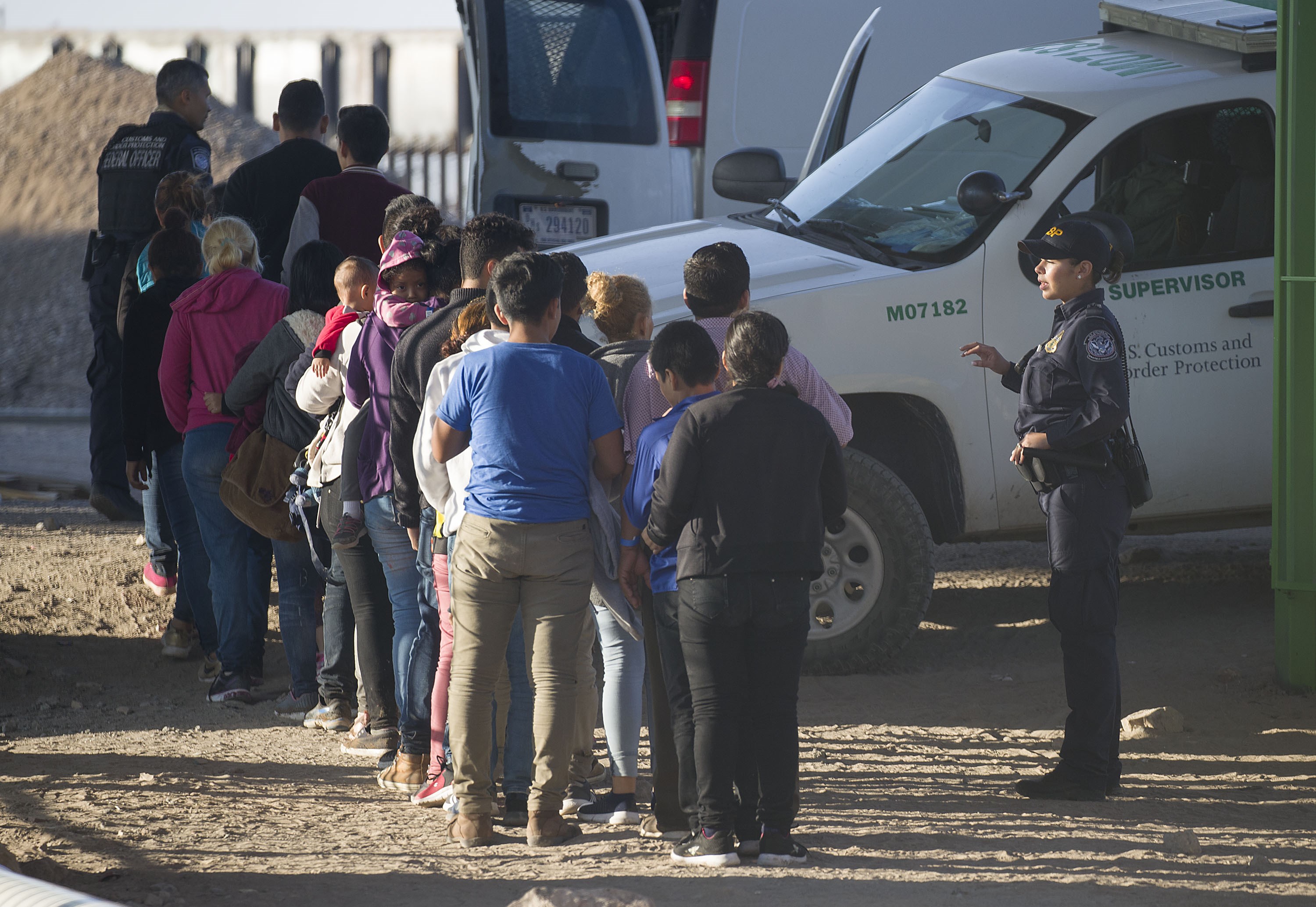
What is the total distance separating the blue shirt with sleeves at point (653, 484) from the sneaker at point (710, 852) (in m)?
0.69

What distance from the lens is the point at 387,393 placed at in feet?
15.9

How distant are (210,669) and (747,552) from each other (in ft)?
11.2

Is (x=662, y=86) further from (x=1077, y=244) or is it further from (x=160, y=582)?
(x=1077, y=244)

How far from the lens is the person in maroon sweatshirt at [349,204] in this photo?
657 centimetres

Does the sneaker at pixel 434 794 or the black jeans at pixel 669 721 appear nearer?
the black jeans at pixel 669 721

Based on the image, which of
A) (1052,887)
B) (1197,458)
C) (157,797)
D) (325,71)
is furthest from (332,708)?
(325,71)

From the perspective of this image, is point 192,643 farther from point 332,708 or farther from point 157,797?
point 157,797

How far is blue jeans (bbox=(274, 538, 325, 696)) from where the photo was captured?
5.97 m

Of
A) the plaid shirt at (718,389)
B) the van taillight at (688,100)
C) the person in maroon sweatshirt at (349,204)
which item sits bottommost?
the plaid shirt at (718,389)

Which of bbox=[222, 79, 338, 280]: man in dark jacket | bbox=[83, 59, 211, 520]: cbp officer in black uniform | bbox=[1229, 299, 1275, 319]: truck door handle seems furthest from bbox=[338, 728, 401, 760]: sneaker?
bbox=[1229, 299, 1275, 319]: truck door handle

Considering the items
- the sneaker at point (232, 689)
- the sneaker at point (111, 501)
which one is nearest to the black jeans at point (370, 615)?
the sneaker at point (232, 689)

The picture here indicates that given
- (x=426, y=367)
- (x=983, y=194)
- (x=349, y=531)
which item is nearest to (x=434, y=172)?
(x=983, y=194)

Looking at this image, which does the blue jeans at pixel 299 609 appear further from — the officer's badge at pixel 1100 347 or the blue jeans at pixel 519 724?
the officer's badge at pixel 1100 347

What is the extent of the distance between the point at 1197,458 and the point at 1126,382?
1774mm
